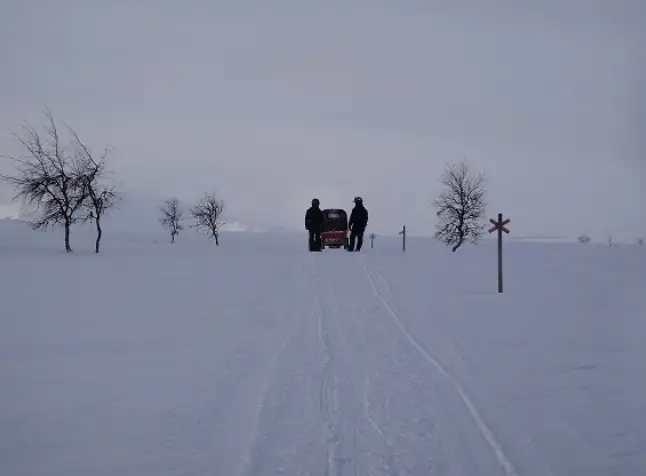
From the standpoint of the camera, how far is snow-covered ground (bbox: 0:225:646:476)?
498 centimetres

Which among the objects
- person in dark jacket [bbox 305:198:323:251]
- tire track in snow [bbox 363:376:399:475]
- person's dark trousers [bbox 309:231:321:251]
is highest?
person in dark jacket [bbox 305:198:323:251]

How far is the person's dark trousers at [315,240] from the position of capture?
2774 centimetres

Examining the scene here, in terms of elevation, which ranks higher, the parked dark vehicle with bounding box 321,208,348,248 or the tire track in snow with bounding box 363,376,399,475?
the parked dark vehicle with bounding box 321,208,348,248

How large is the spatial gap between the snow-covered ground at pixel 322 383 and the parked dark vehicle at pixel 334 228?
1627 cm

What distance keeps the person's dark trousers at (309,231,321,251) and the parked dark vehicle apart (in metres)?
2.01

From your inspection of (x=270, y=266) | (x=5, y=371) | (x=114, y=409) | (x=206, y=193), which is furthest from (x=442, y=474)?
(x=206, y=193)

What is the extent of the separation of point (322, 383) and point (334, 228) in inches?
930

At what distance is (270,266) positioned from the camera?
20.0 meters

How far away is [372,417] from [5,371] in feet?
15.6

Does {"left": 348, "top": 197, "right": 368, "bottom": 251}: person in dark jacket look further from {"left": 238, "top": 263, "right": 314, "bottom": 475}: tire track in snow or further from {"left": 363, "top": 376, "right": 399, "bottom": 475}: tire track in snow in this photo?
{"left": 363, "top": 376, "right": 399, "bottom": 475}: tire track in snow

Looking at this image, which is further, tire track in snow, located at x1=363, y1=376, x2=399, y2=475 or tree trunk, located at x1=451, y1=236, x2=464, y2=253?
tree trunk, located at x1=451, y1=236, x2=464, y2=253

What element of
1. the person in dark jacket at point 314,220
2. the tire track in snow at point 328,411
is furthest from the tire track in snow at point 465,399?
the person in dark jacket at point 314,220

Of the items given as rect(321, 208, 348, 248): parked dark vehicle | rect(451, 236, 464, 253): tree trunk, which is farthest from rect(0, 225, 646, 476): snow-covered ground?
rect(451, 236, 464, 253): tree trunk

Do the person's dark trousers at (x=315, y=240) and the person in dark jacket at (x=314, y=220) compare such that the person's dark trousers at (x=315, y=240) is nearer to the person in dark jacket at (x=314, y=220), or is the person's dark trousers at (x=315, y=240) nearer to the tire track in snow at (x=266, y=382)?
the person in dark jacket at (x=314, y=220)
